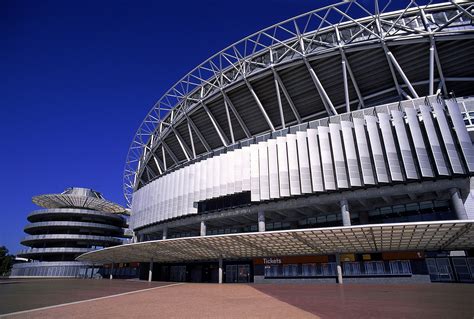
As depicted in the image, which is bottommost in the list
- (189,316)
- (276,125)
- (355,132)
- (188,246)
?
(189,316)

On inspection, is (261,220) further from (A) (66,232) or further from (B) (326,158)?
(A) (66,232)

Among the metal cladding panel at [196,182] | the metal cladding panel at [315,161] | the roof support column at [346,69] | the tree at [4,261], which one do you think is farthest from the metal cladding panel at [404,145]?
the tree at [4,261]

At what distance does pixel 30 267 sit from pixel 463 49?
9948cm

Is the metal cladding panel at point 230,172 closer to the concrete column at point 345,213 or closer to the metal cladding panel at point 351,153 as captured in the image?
the concrete column at point 345,213

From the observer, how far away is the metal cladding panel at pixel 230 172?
120ft

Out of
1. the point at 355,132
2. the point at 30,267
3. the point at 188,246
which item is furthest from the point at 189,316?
the point at 30,267

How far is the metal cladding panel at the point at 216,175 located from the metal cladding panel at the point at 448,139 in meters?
26.1

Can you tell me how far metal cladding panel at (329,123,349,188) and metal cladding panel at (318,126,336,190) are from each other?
592 mm

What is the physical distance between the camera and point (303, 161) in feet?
105

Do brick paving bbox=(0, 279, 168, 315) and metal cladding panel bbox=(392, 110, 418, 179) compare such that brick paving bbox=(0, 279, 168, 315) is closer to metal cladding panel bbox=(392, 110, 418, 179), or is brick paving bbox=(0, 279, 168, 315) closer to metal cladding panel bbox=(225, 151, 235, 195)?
metal cladding panel bbox=(225, 151, 235, 195)

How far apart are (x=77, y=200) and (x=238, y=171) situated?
62.9 m

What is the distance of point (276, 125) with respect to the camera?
47250mm

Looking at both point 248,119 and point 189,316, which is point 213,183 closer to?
point 248,119

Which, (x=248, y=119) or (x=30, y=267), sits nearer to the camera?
(x=248, y=119)
